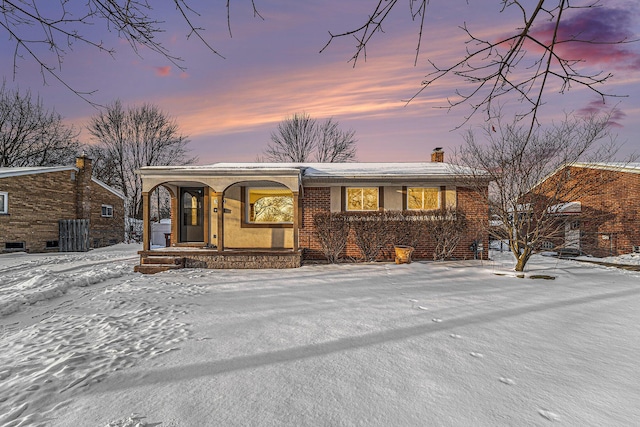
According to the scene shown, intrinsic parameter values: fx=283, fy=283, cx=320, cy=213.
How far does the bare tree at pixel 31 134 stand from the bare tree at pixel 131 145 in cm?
211

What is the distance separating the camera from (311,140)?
94.4 ft

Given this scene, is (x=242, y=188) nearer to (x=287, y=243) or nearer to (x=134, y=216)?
(x=287, y=243)

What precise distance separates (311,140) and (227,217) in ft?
65.5

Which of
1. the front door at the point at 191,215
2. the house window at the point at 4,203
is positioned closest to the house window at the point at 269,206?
the front door at the point at 191,215

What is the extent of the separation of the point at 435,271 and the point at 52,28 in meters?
8.60

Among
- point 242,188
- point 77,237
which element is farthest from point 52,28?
point 77,237

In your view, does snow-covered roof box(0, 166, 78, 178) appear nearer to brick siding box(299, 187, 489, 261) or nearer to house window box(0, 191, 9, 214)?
house window box(0, 191, 9, 214)

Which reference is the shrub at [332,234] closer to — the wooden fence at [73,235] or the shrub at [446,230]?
the shrub at [446,230]

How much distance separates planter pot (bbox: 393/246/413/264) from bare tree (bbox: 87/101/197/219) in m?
25.8

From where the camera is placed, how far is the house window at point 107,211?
59.4ft

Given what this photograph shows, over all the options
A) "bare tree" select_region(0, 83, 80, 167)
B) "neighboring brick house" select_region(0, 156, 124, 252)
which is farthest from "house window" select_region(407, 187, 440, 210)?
"bare tree" select_region(0, 83, 80, 167)

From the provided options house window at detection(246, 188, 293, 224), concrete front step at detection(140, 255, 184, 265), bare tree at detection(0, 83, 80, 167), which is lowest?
concrete front step at detection(140, 255, 184, 265)

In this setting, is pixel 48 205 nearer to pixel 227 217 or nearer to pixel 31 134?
pixel 227 217

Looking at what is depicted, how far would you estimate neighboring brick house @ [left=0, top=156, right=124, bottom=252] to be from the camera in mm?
13406
